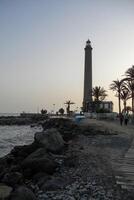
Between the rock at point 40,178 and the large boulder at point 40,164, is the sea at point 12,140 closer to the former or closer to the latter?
the large boulder at point 40,164

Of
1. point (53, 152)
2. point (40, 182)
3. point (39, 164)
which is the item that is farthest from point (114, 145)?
point (40, 182)

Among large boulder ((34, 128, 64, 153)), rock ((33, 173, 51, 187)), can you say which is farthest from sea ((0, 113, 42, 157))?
rock ((33, 173, 51, 187))

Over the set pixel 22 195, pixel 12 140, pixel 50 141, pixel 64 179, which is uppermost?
pixel 50 141

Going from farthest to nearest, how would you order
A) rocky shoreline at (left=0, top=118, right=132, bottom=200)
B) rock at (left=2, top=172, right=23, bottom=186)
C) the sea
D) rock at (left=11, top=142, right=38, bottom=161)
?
the sea < rock at (left=11, top=142, right=38, bottom=161) < rock at (left=2, top=172, right=23, bottom=186) < rocky shoreline at (left=0, top=118, right=132, bottom=200)

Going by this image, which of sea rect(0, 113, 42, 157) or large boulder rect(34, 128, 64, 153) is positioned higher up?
large boulder rect(34, 128, 64, 153)

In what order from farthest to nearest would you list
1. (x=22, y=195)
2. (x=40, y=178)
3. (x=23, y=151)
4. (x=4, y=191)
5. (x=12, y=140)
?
(x=12, y=140) < (x=23, y=151) < (x=40, y=178) < (x=4, y=191) < (x=22, y=195)

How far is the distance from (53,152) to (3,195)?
769 centimetres

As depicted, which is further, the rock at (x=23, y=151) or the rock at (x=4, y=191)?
the rock at (x=23, y=151)

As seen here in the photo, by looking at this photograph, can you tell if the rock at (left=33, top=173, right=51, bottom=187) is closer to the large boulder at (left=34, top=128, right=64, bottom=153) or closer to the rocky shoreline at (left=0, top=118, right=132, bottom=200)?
the rocky shoreline at (left=0, top=118, right=132, bottom=200)

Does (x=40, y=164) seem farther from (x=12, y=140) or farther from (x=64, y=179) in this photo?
(x=12, y=140)

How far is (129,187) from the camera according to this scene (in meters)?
10.1

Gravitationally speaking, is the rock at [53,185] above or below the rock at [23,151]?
below

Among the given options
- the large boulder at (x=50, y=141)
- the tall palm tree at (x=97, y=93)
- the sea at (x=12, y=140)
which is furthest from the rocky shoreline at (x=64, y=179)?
the tall palm tree at (x=97, y=93)

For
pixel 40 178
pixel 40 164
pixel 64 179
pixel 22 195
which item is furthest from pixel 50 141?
pixel 22 195
